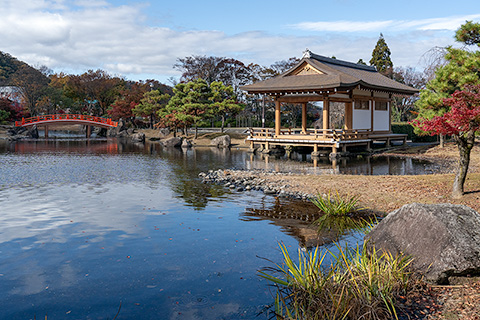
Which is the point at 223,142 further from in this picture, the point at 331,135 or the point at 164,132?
the point at 164,132

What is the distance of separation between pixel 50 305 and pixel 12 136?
48094 millimetres

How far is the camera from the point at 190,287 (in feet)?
21.4

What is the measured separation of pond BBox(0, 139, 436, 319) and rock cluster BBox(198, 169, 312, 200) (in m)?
0.55

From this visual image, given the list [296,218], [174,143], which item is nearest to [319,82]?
[174,143]

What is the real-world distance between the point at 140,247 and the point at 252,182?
791 centimetres

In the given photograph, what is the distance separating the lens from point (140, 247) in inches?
337

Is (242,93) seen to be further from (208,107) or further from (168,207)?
(168,207)

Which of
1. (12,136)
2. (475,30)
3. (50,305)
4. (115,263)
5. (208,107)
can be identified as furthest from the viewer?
(12,136)

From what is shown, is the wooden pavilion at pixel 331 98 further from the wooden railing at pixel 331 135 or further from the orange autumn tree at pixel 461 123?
the orange autumn tree at pixel 461 123

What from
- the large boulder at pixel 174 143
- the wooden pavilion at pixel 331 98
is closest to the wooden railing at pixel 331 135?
the wooden pavilion at pixel 331 98

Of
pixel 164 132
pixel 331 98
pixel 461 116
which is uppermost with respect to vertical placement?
pixel 331 98

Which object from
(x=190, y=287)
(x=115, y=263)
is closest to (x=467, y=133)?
(x=190, y=287)

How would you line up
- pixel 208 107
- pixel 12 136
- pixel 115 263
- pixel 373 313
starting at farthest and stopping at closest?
pixel 12 136 < pixel 208 107 < pixel 115 263 < pixel 373 313

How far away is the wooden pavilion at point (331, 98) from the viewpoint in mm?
25828
